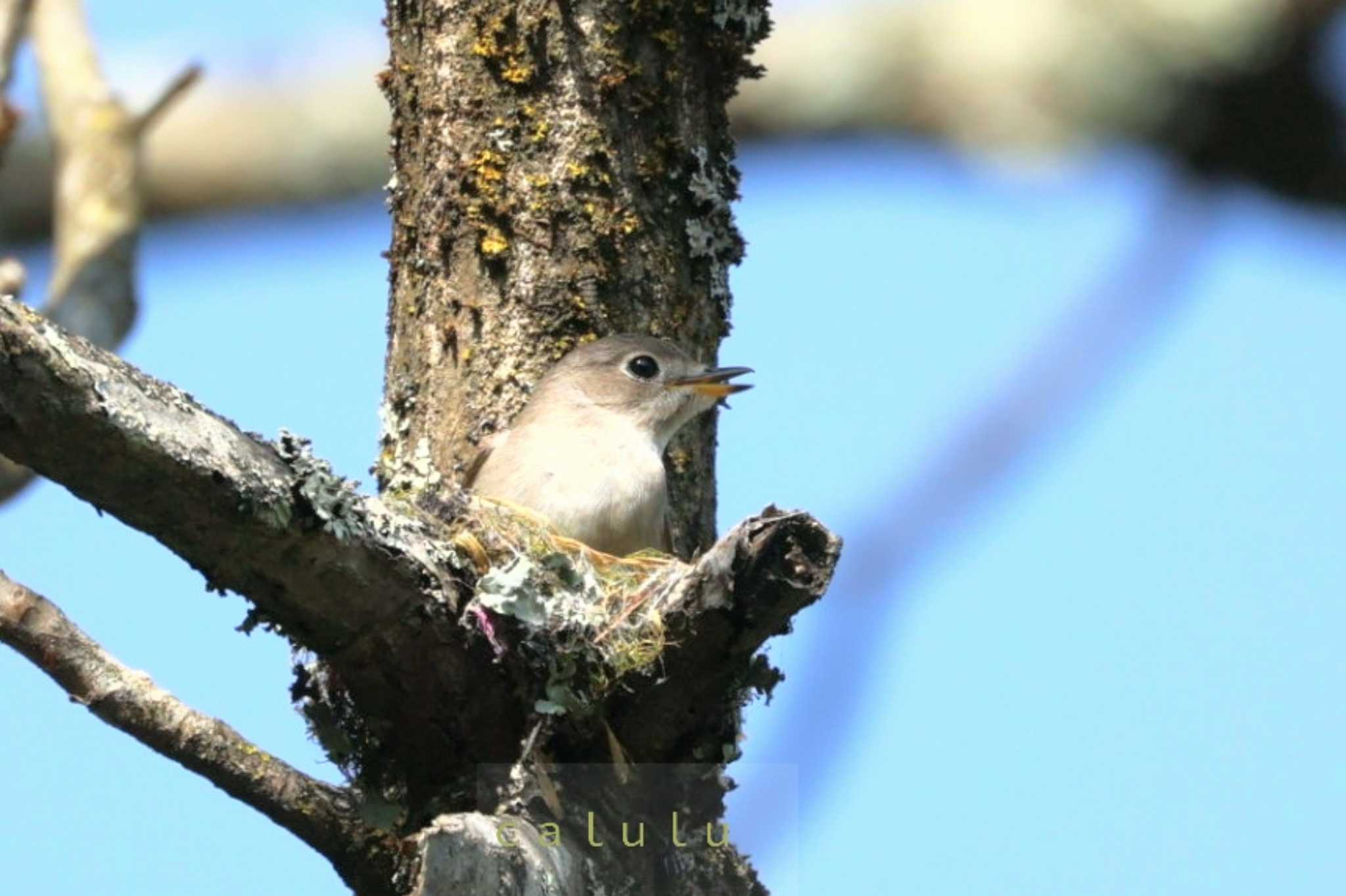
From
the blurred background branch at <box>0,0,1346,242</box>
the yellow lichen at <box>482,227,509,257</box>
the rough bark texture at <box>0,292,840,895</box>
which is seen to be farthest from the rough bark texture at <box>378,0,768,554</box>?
the blurred background branch at <box>0,0,1346,242</box>

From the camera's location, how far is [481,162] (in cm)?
645

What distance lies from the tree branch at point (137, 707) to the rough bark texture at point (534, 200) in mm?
1857

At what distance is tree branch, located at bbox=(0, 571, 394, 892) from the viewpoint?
4473mm

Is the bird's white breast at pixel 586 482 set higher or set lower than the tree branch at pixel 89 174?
lower

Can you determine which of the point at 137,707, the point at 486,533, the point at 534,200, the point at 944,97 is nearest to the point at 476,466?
the point at 534,200

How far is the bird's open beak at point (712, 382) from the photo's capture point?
7.02 m

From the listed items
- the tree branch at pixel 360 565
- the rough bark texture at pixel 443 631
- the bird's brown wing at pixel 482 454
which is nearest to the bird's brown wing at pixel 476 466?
the bird's brown wing at pixel 482 454

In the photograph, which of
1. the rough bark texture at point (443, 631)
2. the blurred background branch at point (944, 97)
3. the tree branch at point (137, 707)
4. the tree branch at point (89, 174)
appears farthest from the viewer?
the blurred background branch at point (944, 97)

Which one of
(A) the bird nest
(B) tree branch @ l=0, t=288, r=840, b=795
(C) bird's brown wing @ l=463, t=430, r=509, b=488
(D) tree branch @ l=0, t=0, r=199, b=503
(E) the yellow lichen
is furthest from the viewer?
(D) tree branch @ l=0, t=0, r=199, b=503

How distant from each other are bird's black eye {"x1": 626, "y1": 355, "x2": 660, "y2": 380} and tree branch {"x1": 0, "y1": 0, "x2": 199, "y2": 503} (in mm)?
1542

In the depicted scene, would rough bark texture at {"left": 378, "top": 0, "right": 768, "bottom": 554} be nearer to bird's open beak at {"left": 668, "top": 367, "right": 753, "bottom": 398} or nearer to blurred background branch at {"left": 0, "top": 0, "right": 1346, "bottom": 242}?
bird's open beak at {"left": 668, "top": 367, "right": 753, "bottom": 398}

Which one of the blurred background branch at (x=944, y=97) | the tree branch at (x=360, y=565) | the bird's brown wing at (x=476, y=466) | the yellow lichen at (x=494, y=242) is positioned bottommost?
the tree branch at (x=360, y=565)

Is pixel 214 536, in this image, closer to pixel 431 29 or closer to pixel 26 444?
pixel 26 444

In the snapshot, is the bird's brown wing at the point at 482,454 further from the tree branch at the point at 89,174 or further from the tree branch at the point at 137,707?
the tree branch at the point at 137,707
